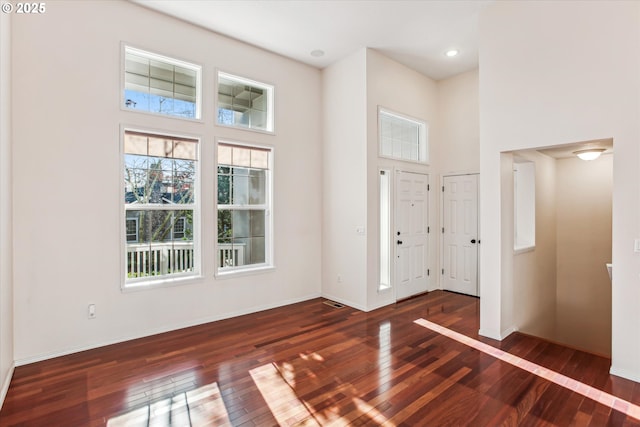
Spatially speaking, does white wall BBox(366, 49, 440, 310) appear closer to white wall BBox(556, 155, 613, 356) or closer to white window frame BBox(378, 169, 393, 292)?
white window frame BBox(378, 169, 393, 292)

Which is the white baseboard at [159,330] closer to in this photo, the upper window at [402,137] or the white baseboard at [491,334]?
the white baseboard at [491,334]

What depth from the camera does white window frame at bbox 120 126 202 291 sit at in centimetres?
366

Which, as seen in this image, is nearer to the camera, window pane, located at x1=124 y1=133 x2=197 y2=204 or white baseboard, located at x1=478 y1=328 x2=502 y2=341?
white baseboard, located at x1=478 y1=328 x2=502 y2=341

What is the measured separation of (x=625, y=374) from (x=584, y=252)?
2.49 m

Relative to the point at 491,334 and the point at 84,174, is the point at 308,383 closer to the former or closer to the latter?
the point at 491,334

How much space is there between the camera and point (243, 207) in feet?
15.4

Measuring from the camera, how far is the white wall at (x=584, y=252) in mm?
4598

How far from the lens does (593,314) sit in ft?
15.4

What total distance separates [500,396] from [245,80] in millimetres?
4775

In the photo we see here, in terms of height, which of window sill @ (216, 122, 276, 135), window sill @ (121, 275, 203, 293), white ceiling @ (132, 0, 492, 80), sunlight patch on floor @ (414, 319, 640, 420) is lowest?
sunlight patch on floor @ (414, 319, 640, 420)

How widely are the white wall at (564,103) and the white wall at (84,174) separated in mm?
3346

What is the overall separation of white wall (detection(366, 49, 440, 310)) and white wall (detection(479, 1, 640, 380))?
5.00ft

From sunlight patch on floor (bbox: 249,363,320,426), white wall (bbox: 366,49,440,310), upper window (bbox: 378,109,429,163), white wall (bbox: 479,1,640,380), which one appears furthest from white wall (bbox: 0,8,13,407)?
white wall (bbox: 479,1,640,380)

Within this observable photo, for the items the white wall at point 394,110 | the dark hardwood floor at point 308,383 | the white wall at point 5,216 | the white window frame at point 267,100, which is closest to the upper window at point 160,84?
the white window frame at point 267,100
